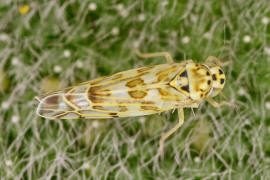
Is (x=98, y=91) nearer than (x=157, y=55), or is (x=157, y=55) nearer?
(x=98, y=91)

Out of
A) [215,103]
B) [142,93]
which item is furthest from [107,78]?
[215,103]

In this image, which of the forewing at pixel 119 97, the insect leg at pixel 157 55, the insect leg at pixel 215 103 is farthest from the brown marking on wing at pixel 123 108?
the insect leg at pixel 215 103

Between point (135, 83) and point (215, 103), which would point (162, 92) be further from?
point (215, 103)

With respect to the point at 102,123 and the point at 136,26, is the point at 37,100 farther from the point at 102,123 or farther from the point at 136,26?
the point at 136,26

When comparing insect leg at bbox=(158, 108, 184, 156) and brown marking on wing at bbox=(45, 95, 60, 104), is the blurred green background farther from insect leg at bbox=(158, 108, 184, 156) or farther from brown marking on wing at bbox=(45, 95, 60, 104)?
brown marking on wing at bbox=(45, 95, 60, 104)

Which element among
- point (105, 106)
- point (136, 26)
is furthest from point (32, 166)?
point (136, 26)

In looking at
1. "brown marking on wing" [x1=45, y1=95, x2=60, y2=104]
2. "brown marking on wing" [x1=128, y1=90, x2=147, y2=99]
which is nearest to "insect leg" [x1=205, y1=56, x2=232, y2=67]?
"brown marking on wing" [x1=128, y1=90, x2=147, y2=99]
